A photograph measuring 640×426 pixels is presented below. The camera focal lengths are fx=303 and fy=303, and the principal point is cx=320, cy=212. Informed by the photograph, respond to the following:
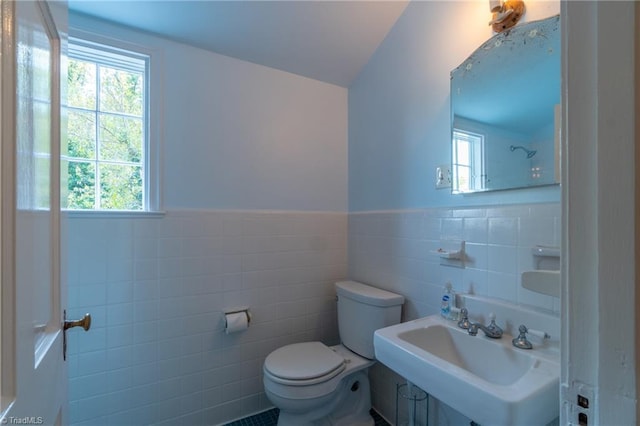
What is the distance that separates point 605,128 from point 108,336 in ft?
6.19

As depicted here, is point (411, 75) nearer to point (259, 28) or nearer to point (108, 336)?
point (259, 28)

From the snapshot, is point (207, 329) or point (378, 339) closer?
point (378, 339)

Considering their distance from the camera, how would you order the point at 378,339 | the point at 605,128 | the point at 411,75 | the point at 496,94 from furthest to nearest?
1. the point at 411,75
2. the point at 496,94
3. the point at 378,339
4. the point at 605,128

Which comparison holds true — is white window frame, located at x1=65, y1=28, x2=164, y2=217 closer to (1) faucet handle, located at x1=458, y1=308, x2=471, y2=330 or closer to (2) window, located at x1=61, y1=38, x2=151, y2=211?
(2) window, located at x1=61, y1=38, x2=151, y2=211

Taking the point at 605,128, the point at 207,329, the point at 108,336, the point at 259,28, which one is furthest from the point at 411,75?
the point at 108,336

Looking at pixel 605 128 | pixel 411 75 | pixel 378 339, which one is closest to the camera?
pixel 605 128

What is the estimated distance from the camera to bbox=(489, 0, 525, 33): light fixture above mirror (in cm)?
115

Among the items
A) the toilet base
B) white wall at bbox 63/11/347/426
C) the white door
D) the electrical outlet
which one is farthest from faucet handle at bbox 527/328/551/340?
the white door

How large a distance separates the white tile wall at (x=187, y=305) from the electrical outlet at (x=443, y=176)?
836 millimetres

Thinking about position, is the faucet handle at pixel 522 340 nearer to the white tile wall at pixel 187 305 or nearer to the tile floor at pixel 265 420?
the tile floor at pixel 265 420

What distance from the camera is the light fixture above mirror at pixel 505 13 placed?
115cm

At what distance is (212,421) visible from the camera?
1702 millimetres

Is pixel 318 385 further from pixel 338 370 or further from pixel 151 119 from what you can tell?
pixel 151 119

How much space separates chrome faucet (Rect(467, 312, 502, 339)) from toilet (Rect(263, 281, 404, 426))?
0.46m
